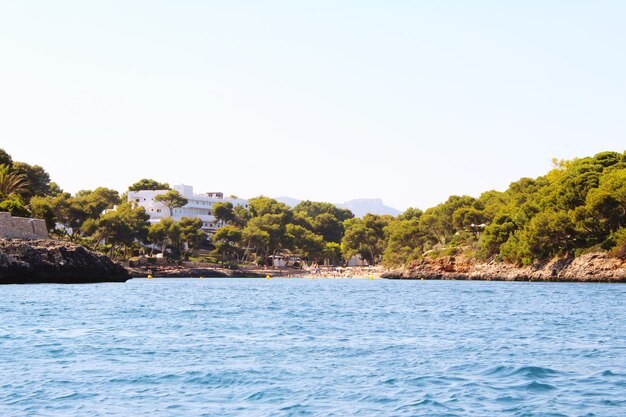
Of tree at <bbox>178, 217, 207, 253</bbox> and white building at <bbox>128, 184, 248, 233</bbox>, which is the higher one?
white building at <bbox>128, 184, 248, 233</bbox>

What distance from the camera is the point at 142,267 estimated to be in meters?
Answer: 128

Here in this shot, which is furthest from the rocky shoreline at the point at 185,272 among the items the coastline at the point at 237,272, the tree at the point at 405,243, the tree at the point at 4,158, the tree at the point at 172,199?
the tree at the point at 172,199

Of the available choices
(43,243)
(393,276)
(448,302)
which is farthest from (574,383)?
(393,276)

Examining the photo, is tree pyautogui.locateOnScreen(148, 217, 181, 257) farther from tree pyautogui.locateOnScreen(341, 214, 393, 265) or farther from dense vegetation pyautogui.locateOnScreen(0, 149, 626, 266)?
tree pyautogui.locateOnScreen(341, 214, 393, 265)

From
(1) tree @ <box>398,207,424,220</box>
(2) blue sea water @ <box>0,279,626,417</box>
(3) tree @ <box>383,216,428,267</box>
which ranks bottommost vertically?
(2) blue sea water @ <box>0,279,626,417</box>

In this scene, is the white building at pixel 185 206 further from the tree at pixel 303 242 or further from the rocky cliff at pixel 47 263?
the rocky cliff at pixel 47 263

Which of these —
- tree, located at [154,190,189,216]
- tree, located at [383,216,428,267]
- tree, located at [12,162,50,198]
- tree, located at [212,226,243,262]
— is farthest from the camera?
tree, located at [154,190,189,216]

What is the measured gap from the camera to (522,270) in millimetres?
96812

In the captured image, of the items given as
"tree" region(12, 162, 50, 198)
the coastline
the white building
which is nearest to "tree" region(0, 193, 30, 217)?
"tree" region(12, 162, 50, 198)

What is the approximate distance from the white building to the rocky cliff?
262ft

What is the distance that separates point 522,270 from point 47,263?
52846mm

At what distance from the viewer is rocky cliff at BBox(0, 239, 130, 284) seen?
236 ft

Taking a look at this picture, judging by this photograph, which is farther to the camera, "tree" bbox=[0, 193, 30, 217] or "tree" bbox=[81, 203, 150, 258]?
"tree" bbox=[81, 203, 150, 258]

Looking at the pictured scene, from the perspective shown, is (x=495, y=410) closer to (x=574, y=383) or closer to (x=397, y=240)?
(x=574, y=383)
